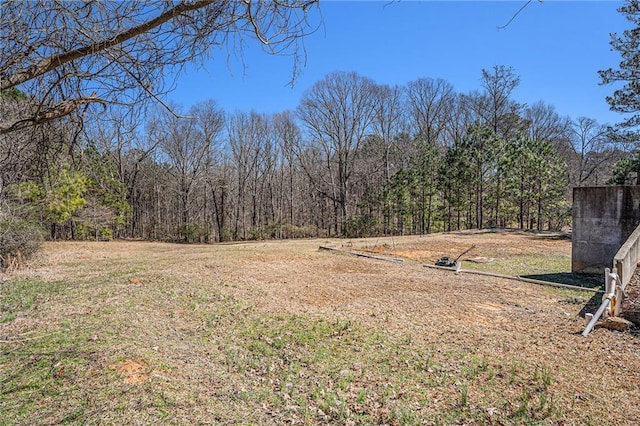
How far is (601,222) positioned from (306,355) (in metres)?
8.03

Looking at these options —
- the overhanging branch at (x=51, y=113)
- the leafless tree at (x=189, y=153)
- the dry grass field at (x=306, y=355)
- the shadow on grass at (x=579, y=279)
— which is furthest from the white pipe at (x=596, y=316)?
the leafless tree at (x=189, y=153)

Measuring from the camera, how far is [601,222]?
8383 millimetres

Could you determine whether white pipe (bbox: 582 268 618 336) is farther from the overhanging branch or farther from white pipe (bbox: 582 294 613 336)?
the overhanging branch

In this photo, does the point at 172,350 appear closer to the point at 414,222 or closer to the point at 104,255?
the point at 104,255

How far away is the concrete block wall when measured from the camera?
26.7ft

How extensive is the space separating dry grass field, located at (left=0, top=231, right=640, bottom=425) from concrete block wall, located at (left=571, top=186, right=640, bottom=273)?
7.97 ft

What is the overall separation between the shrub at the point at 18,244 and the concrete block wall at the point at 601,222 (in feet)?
41.9

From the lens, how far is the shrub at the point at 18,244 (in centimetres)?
816

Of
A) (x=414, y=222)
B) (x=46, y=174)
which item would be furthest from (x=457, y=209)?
(x=46, y=174)

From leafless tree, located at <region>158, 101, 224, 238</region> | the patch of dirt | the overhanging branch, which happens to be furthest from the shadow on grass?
leafless tree, located at <region>158, 101, 224, 238</region>

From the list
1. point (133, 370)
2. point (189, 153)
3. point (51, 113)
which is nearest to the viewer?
point (51, 113)

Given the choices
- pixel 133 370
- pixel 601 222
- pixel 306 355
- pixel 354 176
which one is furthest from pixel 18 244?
pixel 354 176

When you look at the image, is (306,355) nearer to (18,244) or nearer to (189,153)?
(18,244)

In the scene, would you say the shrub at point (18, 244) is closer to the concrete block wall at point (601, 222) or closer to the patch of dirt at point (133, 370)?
the patch of dirt at point (133, 370)
